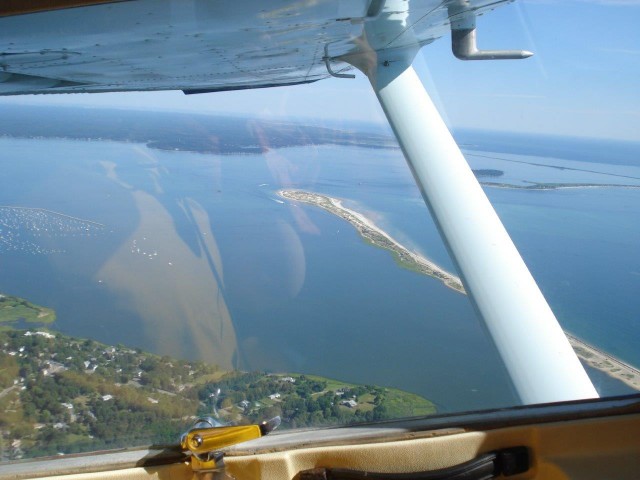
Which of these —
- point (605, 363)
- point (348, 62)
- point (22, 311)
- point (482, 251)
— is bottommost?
point (605, 363)

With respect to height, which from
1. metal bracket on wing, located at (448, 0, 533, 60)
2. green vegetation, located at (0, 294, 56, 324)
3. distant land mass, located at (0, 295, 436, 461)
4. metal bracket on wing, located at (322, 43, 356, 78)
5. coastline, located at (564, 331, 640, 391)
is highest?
metal bracket on wing, located at (322, 43, 356, 78)

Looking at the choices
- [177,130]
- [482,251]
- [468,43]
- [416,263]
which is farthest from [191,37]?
[177,130]

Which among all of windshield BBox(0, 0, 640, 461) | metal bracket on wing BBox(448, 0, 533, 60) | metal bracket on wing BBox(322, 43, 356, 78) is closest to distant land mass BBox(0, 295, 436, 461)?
windshield BBox(0, 0, 640, 461)

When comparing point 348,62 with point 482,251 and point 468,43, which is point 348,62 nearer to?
point 468,43

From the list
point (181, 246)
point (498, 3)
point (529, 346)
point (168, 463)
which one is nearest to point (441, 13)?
point (498, 3)

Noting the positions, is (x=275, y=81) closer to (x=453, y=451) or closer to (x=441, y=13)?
(x=441, y=13)

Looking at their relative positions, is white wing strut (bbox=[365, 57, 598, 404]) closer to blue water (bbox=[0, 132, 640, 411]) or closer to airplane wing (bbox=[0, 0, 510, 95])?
blue water (bbox=[0, 132, 640, 411])

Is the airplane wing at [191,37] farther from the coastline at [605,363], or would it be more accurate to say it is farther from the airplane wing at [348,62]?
the coastline at [605,363]
